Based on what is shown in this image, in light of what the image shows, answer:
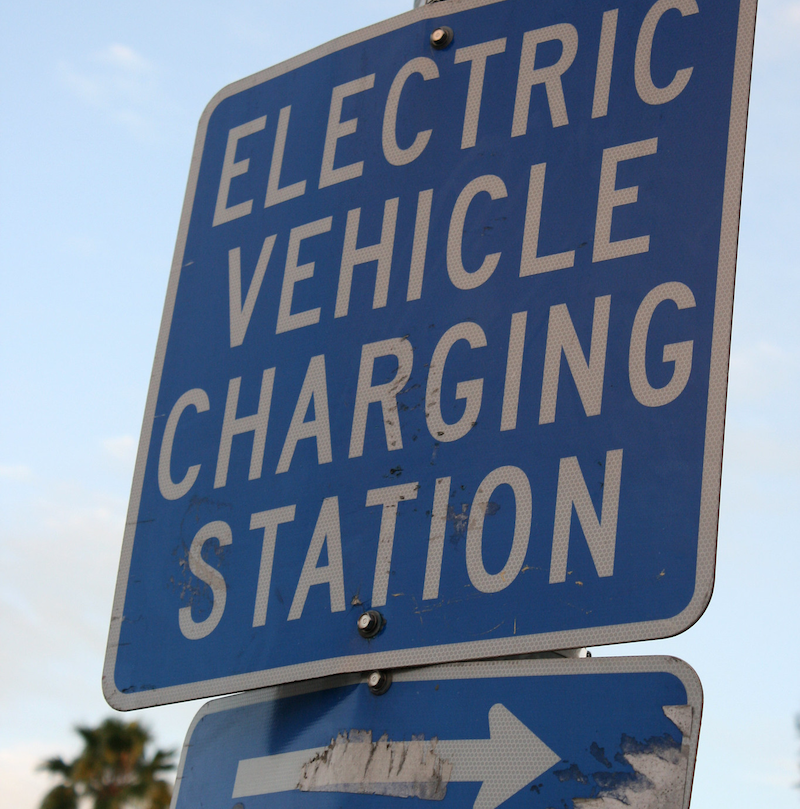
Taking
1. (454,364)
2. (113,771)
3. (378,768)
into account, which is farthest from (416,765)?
(113,771)

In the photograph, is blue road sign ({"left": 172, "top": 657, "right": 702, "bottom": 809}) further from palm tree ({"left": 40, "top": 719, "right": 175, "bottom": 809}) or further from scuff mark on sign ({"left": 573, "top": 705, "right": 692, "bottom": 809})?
palm tree ({"left": 40, "top": 719, "right": 175, "bottom": 809})

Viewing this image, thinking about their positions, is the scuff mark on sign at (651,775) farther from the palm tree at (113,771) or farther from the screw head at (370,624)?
the palm tree at (113,771)

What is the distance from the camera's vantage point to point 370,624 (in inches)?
56.0

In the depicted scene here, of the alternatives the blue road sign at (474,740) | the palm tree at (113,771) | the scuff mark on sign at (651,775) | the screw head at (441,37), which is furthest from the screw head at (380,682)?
the palm tree at (113,771)

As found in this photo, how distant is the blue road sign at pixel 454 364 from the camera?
4.35ft

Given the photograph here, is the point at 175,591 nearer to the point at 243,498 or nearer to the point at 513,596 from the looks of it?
the point at 243,498

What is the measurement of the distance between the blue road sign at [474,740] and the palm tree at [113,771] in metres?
17.2

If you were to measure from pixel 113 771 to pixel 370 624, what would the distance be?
17973mm

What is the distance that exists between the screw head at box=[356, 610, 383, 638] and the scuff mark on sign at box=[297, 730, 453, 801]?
124 millimetres

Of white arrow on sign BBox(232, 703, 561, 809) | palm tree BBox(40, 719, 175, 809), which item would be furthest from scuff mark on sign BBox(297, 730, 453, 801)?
palm tree BBox(40, 719, 175, 809)

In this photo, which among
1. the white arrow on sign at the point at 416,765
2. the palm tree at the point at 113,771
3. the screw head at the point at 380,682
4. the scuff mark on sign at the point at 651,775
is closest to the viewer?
the scuff mark on sign at the point at 651,775

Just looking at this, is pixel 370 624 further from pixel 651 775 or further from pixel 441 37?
pixel 441 37

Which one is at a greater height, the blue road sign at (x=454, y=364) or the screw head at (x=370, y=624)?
the blue road sign at (x=454, y=364)

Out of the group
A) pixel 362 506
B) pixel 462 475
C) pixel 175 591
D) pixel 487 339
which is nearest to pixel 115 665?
pixel 175 591
